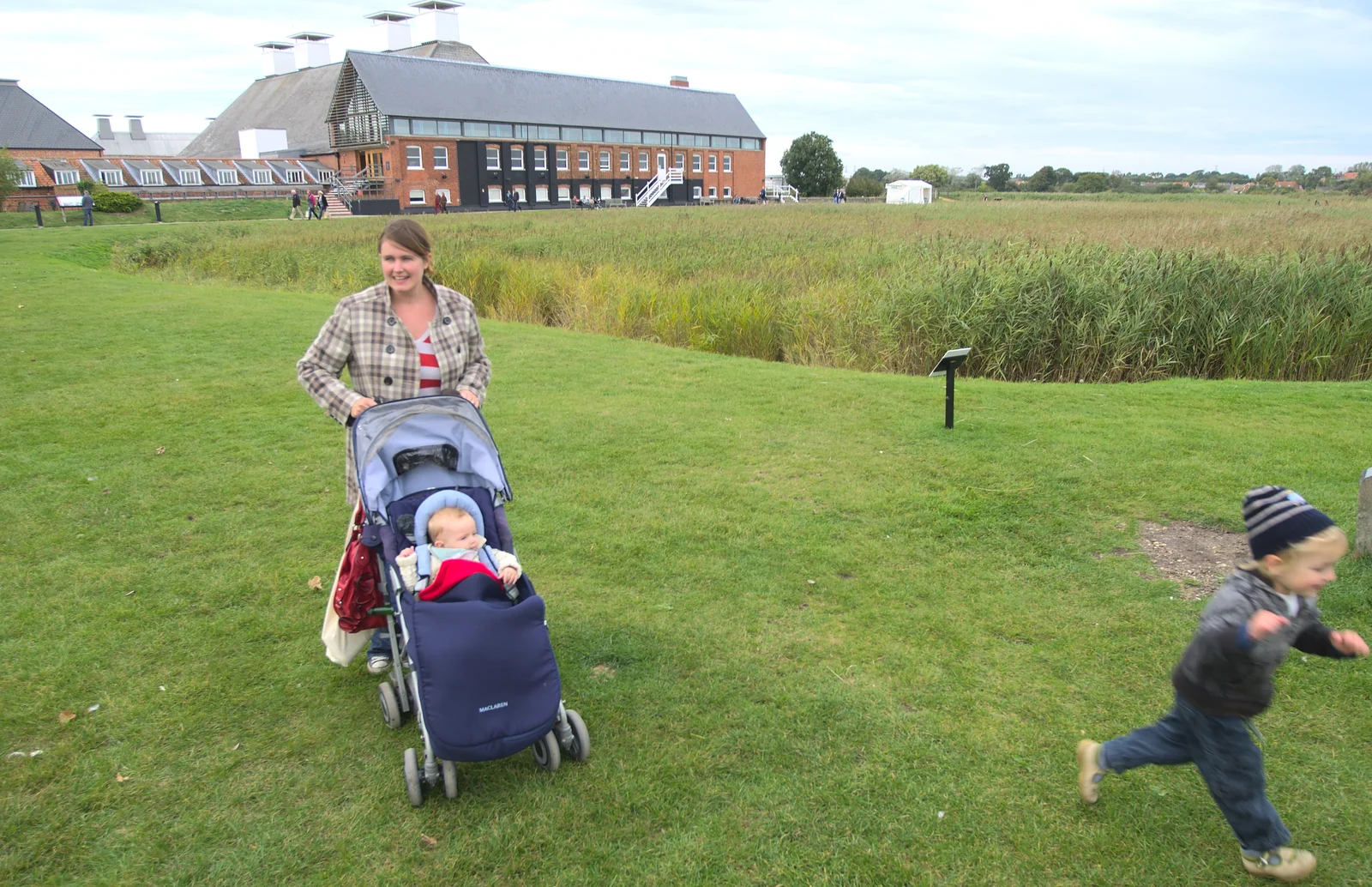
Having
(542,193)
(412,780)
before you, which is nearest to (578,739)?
(412,780)

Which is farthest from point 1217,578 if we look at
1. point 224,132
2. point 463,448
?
point 224,132

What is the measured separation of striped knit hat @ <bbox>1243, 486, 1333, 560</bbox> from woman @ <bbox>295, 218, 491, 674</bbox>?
2.98 meters

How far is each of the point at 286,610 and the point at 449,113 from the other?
6223 centimetres

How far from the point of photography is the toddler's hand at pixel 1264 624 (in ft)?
8.29

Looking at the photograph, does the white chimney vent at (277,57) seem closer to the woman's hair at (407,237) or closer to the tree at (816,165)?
the tree at (816,165)

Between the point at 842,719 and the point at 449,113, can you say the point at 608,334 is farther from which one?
the point at 449,113

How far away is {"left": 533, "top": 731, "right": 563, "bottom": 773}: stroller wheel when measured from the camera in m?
3.50

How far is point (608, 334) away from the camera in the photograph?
44.3ft

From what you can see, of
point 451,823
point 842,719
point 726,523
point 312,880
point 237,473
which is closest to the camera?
point 312,880

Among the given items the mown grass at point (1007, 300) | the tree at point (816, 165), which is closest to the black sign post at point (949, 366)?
the mown grass at point (1007, 300)

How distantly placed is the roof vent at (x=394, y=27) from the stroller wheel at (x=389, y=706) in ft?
318

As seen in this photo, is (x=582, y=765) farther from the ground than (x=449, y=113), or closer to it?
closer to it

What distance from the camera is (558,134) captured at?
66.8 metres

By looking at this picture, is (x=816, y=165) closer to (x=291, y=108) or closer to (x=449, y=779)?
(x=291, y=108)
